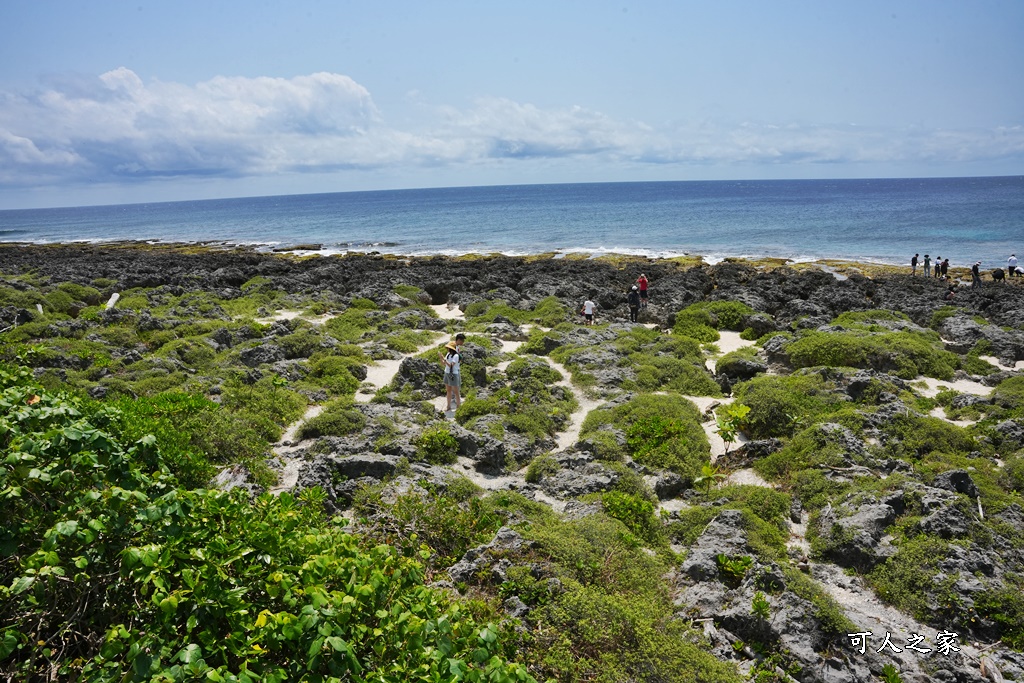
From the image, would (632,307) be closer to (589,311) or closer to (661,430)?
(589,311)

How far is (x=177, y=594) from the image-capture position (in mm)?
3420

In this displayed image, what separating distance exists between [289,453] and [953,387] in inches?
716

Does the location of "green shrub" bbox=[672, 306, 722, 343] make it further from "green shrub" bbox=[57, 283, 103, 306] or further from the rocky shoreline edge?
"green shrub" bbox=[57, 283, 103, 306]

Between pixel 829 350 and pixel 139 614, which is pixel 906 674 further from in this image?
pixel 829 350

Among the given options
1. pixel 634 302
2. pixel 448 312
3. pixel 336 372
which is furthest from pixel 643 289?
pixel 336 372

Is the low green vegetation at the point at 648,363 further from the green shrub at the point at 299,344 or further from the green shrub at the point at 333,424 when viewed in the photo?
the green shrub at the point at 299,344

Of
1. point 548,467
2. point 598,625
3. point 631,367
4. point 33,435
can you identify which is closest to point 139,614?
point 33,435

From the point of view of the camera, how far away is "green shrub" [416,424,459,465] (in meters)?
11.7

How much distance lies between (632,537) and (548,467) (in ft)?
10.2

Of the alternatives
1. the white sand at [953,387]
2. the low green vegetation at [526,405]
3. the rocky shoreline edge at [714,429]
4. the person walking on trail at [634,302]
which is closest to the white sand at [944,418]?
the rocky shoreline edge at [714,429]

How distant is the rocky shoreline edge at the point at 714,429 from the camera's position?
24.4ft

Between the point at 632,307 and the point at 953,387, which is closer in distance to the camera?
the point at 953,387

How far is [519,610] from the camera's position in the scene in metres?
6.44

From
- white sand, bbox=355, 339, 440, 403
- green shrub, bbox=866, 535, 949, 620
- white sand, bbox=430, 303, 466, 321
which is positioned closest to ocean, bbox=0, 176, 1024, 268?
white sand, bbox=430, 303, 466, 321
